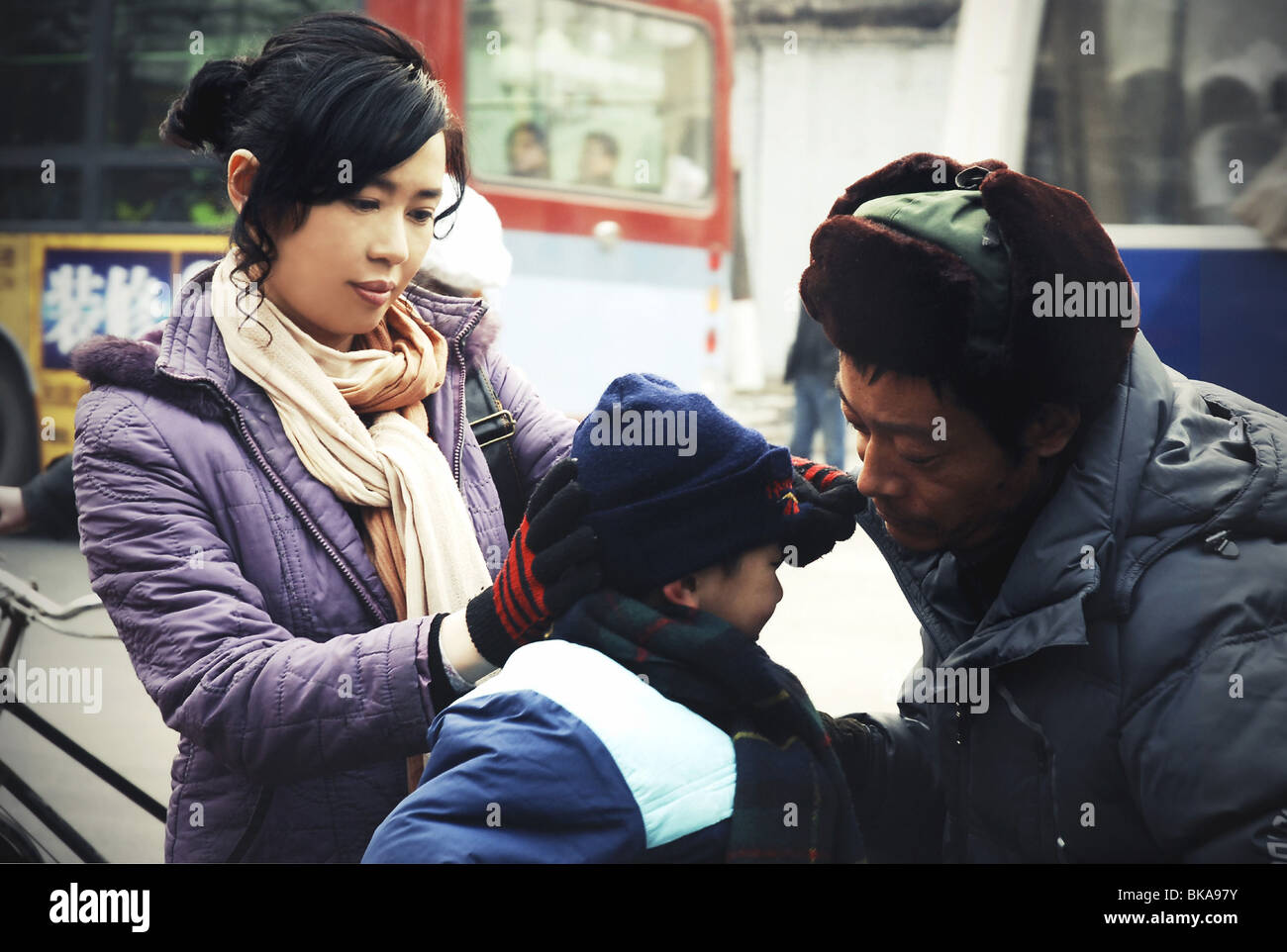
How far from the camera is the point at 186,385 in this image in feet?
5.40

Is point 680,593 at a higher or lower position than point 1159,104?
lower

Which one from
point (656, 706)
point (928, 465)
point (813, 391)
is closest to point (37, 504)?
point (656, 706)

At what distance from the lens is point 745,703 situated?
4.89 feet

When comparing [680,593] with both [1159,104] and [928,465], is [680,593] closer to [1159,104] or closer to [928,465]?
[928,465]

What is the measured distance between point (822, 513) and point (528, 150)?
576 centimetres

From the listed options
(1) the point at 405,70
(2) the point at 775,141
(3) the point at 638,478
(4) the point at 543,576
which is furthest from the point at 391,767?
(2) the point at 775,141

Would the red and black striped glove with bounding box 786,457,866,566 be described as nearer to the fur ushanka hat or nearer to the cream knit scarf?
the fur ushanka hat

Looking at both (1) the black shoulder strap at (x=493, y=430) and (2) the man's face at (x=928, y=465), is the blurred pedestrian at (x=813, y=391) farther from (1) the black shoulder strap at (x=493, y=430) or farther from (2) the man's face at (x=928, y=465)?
(2) the man's face at (x=928, y=465)

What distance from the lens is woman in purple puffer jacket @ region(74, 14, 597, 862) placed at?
5.05 ft

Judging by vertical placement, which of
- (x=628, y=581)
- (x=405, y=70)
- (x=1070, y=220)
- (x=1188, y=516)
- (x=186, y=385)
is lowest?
(x=628, y=581)

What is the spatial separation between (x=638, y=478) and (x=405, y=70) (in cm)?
67

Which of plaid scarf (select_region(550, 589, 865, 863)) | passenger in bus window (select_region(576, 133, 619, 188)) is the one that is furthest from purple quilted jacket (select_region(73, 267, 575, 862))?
passenger in bus window (select_region(576, 133, 619, 188))

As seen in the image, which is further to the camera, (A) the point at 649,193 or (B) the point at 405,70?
(A) the point at 649,193
